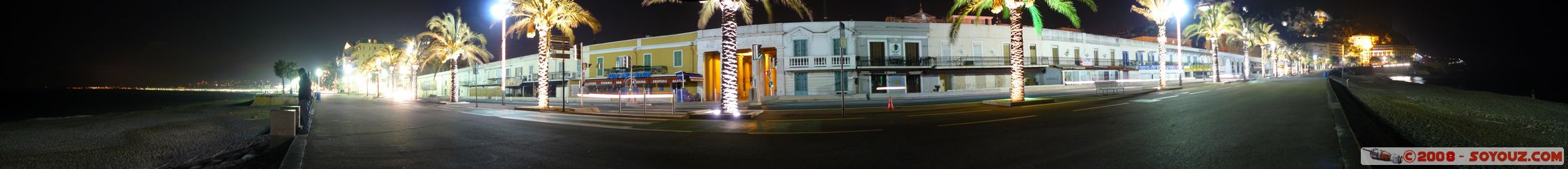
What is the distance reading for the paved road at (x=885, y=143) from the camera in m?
5.97

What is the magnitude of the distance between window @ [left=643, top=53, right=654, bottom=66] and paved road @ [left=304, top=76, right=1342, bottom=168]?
2959cm

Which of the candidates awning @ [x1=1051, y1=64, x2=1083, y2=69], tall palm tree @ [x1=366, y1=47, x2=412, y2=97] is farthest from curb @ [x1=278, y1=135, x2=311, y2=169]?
tall palm tree @ [x1=366, y1=47, x2=412, y2=97]

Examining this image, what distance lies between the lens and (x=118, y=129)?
38.9 feet

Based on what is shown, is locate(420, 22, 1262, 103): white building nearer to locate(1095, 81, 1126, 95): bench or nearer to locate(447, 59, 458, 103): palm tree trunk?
locate(1095, 81, 1126, 95): bench

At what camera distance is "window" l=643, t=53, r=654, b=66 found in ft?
138

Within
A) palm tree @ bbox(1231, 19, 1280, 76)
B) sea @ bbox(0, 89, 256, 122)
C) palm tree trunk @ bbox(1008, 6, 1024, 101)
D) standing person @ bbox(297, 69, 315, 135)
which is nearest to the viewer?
standing person @ bbox(297, 69, 315, 135)

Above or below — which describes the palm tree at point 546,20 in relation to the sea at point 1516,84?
above

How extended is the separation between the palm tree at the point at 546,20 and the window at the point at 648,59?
14.2 m

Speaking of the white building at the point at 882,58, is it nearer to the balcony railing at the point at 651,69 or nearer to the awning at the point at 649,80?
the awning at the point at 649,80

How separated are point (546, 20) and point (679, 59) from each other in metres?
16.5

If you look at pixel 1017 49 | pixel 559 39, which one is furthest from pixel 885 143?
pixel 559 39

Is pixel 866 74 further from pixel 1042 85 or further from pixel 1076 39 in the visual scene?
pixel 1076 39

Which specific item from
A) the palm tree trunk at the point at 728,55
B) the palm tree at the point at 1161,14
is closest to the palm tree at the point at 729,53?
the palm tree trunk at the point at 728,55

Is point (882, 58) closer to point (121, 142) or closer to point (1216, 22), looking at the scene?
point (1216, 22)
